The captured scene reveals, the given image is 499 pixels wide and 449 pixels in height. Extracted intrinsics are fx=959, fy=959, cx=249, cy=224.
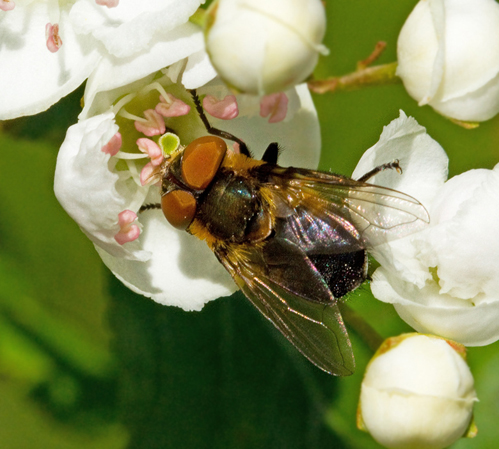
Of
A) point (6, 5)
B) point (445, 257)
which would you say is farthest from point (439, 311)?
point (6, 5)

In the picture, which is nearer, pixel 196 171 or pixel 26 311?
pixel 196 171

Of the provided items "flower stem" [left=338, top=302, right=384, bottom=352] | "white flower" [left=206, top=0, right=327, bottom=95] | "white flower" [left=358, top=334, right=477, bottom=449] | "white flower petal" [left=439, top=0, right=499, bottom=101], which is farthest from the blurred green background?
"white flower" [left=206, top=0, right=327, bottom=95]

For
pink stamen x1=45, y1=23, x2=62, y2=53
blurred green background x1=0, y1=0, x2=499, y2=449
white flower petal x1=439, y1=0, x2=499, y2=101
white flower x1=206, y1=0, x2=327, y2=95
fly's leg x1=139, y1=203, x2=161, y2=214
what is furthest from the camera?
blurred green background x1=0, y1=0, x2=499, y2=449

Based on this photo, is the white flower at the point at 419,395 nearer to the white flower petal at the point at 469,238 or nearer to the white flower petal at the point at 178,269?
the white flower petal at the point at 469,238

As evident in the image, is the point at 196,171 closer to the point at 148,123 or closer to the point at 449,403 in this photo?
the point at 148,123

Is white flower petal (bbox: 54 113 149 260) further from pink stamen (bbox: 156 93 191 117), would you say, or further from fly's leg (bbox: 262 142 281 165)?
fly's leg (bbox: 262 142 281 165)

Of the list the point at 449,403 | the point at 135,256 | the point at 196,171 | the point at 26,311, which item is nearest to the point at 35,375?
the point at 26,311
